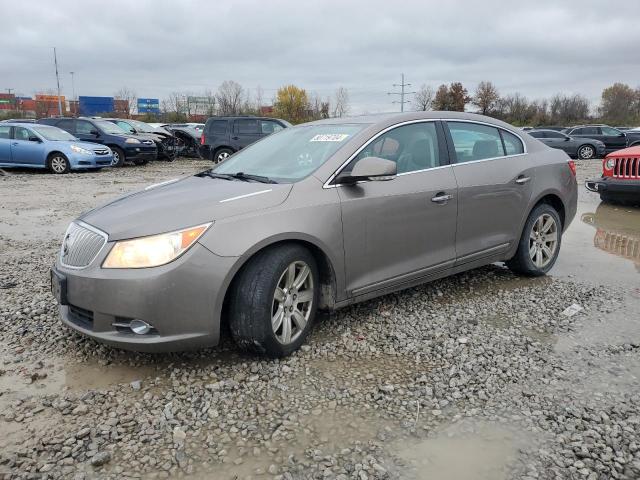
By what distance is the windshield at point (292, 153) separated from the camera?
384 centimetres

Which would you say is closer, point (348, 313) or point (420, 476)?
point (420, 476)

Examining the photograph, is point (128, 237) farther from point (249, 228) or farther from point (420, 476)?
point (420, 476)

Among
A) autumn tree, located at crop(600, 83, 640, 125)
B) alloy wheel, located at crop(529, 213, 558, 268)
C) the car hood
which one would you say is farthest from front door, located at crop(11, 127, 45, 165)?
autumn tree, located at crop(600, 83, 640, 125)

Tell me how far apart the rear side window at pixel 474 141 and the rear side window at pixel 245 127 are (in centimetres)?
1358

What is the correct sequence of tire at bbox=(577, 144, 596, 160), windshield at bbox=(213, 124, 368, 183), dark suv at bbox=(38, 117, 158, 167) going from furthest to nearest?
tire at bbox=(577, 144, 596, 160)
dark suv at bbox=(38, 117, 158, 167)
windshield at bbox=(213, 124, 368, 183)

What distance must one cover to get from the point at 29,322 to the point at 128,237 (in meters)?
1.54

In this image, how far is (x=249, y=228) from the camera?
318cm

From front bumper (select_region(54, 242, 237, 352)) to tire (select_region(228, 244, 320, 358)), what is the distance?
142 mm

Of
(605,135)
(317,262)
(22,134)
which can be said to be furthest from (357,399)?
(605,135)

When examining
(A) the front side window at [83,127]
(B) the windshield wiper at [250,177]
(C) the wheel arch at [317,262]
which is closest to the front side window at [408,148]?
(B) the windshield wiper at [250,177]

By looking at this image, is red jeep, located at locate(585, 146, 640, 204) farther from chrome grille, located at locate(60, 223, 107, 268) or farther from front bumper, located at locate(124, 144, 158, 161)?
front bumper, located at locate(124, 144, 158, 161)

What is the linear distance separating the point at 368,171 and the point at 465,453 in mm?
1842

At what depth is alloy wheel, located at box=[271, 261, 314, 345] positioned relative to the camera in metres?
3.35

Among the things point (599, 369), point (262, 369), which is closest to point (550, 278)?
point (599, 369)
